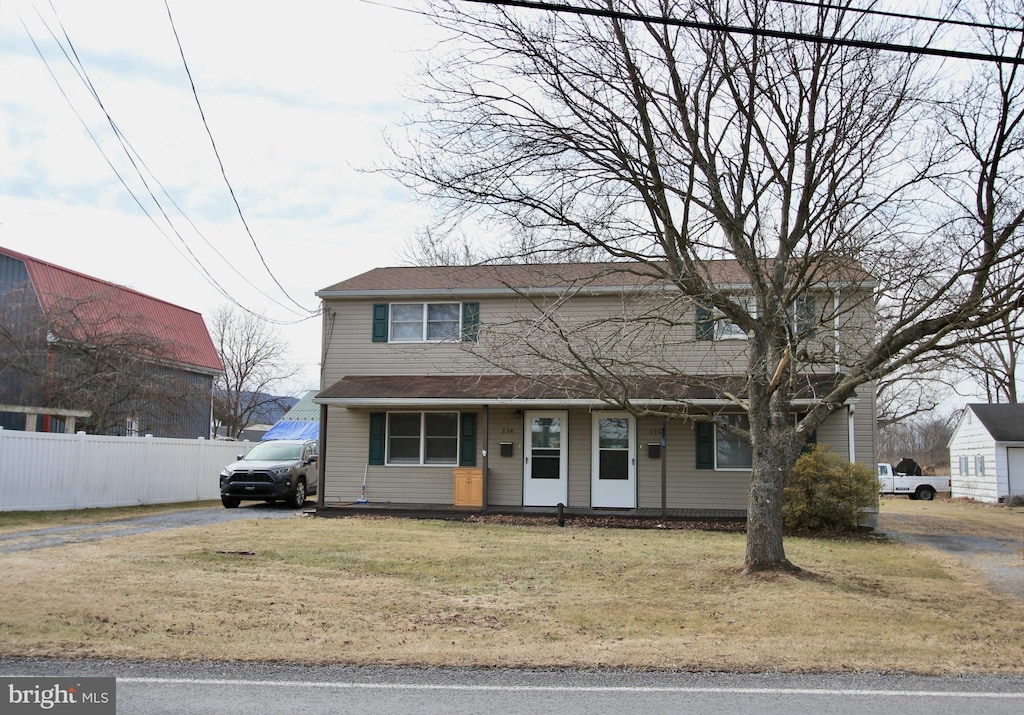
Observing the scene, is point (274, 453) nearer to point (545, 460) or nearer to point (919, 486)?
point (545, 460)

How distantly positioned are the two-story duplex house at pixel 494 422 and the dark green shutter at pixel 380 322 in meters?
0.02

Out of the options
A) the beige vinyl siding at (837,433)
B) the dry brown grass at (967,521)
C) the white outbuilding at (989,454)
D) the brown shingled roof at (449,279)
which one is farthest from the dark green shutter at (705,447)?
the white outbuilding at (989,454)

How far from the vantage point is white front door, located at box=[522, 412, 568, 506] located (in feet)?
63.3

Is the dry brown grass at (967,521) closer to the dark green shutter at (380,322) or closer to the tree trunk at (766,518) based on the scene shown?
the tree trunk at (766,518)

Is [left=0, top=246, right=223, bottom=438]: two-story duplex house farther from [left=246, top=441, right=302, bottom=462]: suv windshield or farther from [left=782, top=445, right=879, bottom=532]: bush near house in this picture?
[left=782, top=445, right=879, bottom=532]: bush near house

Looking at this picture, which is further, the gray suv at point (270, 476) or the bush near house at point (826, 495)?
the gray suv at point (270, 476)

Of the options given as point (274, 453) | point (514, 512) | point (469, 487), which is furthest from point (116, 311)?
point (514, 512)

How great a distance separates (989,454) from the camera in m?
33.5

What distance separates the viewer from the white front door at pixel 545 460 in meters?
19.3

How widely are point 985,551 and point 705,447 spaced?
5.73 m

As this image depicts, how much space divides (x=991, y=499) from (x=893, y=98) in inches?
1093

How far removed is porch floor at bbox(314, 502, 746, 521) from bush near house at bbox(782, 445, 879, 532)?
146 centimetres

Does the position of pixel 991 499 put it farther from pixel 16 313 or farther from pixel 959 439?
pixel 16 313
